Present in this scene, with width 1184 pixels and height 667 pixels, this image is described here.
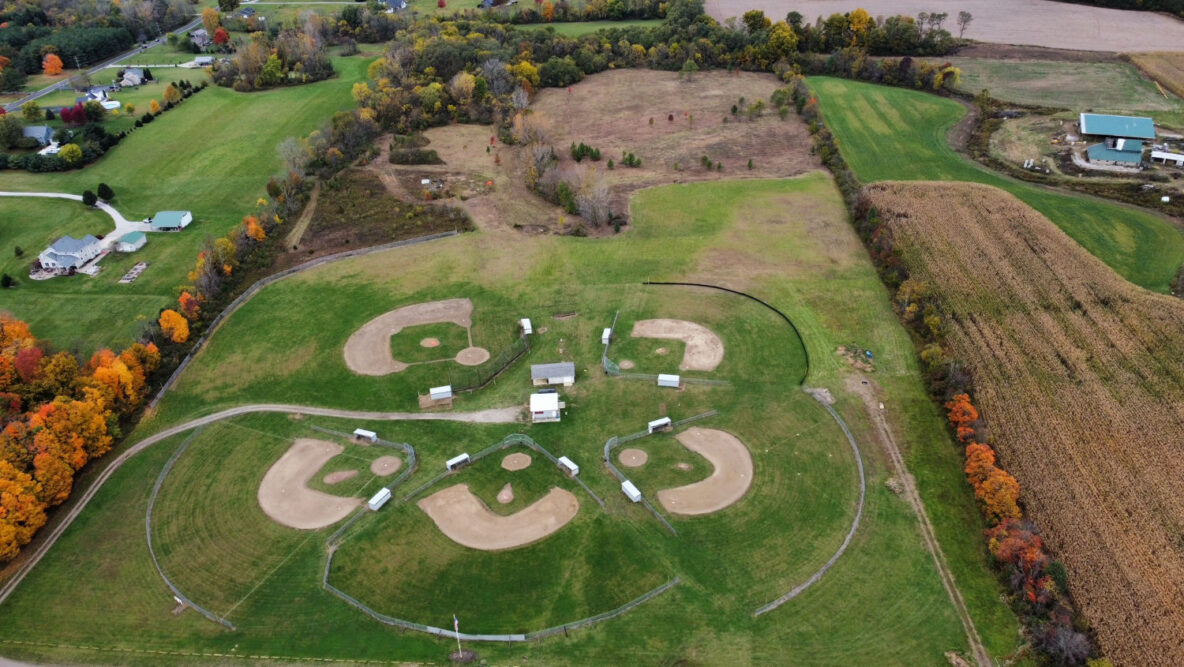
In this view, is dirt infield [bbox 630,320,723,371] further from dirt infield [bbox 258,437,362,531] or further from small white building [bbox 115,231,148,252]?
small white building [bbox 115,231,148,252]

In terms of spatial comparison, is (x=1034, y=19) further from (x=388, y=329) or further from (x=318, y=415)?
(x=318, y=415)

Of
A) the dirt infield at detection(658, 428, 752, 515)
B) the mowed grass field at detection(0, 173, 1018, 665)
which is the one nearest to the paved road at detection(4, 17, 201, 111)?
the mowed grass field at detection(0, 173, 1018, 665)

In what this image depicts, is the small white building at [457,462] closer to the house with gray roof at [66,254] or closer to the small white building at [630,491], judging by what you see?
the small white building at [630,491]

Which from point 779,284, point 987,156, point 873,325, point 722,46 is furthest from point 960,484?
point 722,46

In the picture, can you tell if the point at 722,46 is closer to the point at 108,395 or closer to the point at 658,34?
the point at 658,34

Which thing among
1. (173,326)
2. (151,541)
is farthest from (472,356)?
(151,541)
